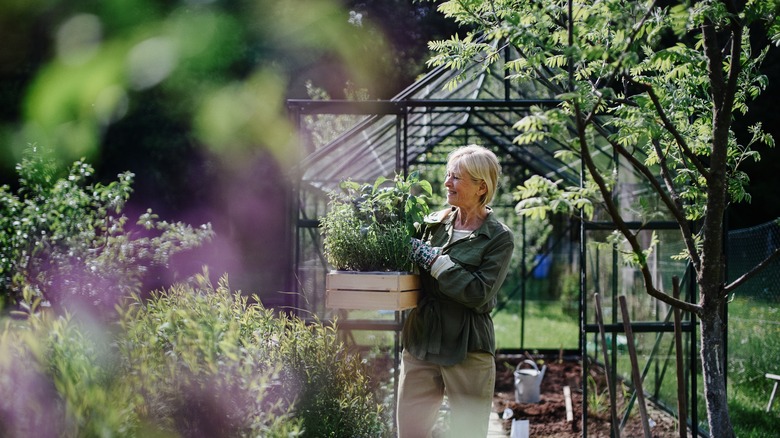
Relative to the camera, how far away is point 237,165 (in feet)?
43.7

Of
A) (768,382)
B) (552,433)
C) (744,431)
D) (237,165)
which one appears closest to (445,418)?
(552,433)

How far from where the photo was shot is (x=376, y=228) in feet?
10.00

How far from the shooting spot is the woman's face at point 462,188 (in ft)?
9.85

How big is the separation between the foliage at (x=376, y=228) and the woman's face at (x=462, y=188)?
6.7 inches

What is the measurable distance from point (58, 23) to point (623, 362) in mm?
8242

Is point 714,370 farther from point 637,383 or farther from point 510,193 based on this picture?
point 510,193

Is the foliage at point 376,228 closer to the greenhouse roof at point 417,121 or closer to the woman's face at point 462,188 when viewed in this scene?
the woman's face at point 462,188

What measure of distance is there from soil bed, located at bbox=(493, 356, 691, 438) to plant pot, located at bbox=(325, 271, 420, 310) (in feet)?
10.6

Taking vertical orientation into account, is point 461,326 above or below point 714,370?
above

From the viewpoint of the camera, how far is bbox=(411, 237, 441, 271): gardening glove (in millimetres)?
2994

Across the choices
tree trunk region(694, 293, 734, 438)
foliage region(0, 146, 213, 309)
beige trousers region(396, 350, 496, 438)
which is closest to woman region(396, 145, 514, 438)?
beige trousers region(396, 350, 496, 438)

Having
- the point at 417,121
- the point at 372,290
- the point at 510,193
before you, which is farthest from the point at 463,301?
the point at 417,121

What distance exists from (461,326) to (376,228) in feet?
1.82

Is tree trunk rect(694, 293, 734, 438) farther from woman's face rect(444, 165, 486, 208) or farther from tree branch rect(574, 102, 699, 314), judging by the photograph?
woman's face rect(444, 165, 486, 208)
